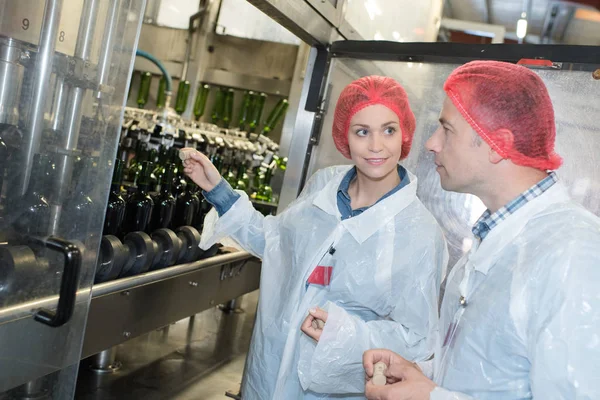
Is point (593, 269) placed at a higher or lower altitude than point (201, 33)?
lower

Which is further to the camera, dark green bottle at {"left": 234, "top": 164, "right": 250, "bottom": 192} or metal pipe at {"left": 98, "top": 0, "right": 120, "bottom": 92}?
dark green bottle at {"left": 234, "top": 164, "right": 250, "bottom": 192}

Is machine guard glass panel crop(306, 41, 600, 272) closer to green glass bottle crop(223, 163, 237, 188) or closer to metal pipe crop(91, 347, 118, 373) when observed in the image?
green glass bottle crop(223, 163, 237, 188)

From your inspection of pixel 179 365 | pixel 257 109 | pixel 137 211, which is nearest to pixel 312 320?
pixel 137 211

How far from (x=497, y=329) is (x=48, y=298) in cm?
91

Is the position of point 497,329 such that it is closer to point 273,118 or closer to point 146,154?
point 146,154

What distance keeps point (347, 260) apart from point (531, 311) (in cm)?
77

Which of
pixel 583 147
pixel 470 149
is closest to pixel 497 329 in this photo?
pixel 470 149

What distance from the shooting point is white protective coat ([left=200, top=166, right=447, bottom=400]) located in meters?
1.76

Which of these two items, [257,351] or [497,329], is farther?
[257,351]

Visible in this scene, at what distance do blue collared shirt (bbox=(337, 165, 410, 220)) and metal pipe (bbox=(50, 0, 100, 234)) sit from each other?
2.93 ft

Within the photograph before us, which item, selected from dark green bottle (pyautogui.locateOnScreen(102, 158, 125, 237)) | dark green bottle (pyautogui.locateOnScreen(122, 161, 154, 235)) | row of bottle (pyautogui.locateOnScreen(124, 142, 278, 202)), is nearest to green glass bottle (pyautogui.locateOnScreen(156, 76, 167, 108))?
row of bottle (pyautogui.locateOnScreen(124, 142, 278, 202))

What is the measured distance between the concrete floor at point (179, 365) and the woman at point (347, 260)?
122 centimetres

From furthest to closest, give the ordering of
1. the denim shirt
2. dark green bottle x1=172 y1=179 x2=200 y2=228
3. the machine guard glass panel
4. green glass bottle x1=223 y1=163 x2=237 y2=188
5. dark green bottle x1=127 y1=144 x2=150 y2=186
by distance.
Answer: green glass bottle x1=223 y1=163 x2=237 y2=188, dark green bottle x1=127 y1=144 x2=150 y2=186, dark green bottle x1=172 y1=179 x2=200 y2=228, the machine guard glass panel, the denim shirt

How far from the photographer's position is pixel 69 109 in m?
1.31
